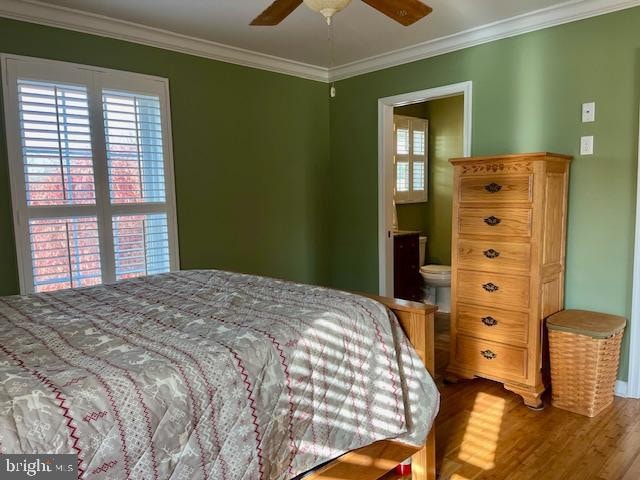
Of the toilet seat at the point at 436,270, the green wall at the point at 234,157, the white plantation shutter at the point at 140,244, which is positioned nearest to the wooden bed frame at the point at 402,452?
the white plantation shutter at the point at 140,244

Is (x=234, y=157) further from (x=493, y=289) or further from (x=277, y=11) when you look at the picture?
(x=493, y=289)

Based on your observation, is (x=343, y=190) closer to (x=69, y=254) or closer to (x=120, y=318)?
(x=69, y=254)

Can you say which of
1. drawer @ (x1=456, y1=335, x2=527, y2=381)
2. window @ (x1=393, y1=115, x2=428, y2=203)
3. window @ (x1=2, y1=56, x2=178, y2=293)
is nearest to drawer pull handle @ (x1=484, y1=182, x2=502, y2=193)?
drawer @ (x1=456, y1=335, x2=527, y2=381)

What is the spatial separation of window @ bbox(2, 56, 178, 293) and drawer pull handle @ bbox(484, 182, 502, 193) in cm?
219

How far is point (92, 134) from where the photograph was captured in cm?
297

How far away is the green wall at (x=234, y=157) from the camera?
2.92 meters

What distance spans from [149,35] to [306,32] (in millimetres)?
1100

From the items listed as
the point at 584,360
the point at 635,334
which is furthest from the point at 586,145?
the point at 584,360

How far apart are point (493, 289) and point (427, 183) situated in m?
2.58

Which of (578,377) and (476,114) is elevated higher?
(476,114)

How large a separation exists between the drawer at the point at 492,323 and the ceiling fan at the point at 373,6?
173 cm

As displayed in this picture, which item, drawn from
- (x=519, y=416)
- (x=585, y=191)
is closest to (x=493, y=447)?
(x=519, y=416)

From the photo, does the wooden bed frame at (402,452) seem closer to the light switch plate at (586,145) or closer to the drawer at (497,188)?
the drawer at (497,188)

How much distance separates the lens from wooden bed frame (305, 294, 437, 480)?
1.59m
